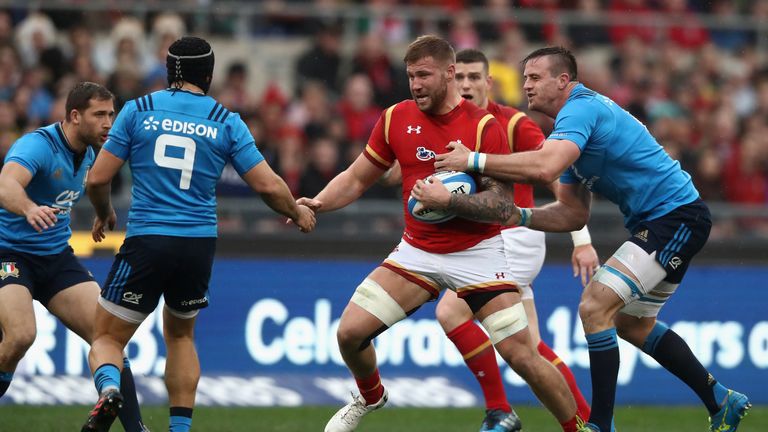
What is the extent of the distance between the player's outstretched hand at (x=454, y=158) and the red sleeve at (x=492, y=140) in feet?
0.78

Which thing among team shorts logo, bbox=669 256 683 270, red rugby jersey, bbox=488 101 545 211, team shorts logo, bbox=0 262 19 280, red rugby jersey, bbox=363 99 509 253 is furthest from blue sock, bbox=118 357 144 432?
team shorts logo, bbox=669 256 683 270

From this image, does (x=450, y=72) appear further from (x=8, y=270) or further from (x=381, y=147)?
(x=8, y=270)

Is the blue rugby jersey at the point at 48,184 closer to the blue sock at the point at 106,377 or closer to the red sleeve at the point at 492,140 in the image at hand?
the blue sock at the point at 106,377

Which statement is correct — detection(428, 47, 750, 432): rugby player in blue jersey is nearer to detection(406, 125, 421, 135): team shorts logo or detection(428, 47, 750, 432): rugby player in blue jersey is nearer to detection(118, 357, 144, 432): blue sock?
detection(406, 125, 421, 135): team shorts logo

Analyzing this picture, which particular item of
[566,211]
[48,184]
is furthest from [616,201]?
[48,184]

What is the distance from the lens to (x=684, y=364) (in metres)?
8.48

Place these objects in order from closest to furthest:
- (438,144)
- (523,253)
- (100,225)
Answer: (438,144) < (100,225) < (523,253)

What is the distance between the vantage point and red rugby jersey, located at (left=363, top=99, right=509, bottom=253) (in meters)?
8.01

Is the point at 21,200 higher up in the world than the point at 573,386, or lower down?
higher up

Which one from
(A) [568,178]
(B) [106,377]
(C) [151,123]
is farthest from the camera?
(A) [568,178]

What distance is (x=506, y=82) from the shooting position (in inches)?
625

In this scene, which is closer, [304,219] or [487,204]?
[487,204]

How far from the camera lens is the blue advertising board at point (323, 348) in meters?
11.4

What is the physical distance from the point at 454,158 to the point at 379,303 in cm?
111
